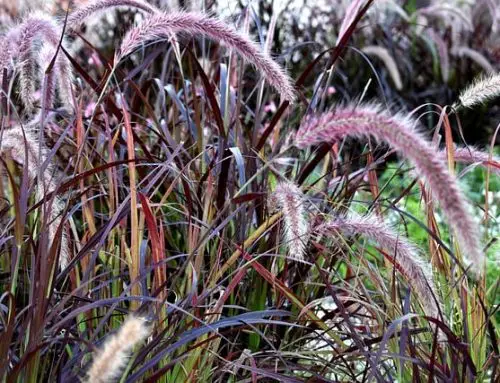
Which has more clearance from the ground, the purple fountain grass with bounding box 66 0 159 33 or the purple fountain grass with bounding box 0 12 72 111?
the purple fountain grass with bounding box 66 0 159 33

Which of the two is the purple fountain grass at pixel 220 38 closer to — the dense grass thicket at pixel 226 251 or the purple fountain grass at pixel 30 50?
the dense grass thicket at pixel 226 251

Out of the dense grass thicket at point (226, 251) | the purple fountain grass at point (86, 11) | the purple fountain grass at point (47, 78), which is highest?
the purple fountain grass at point (86, 11)

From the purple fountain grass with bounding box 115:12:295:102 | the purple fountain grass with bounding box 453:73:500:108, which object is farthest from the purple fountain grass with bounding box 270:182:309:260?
the purple fountain grass with bounding box 453:73:500:108

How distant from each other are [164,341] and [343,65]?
5.50 meters

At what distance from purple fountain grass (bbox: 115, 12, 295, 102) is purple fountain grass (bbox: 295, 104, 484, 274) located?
447 mm

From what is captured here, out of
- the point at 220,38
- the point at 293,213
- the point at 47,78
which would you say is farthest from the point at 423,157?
the point at 47,78

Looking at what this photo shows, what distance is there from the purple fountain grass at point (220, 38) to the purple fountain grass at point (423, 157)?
17.6 inches

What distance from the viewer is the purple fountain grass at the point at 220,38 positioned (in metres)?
1.88

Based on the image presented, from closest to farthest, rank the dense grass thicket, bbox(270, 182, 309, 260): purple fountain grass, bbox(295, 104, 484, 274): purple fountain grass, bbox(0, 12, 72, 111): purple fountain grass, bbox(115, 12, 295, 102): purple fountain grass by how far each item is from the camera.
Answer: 1. bbox(295, 104, 484, 274): purple fountain grass
2. the dense grass thicket
3. bbox(270, 182, 309, 260): purple fountain grass
4. bbox(115, 12, 295, 102): purple fountain grass
5. bbox(0, 12, 72, 111): purple fountain grass

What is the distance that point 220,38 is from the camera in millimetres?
1900

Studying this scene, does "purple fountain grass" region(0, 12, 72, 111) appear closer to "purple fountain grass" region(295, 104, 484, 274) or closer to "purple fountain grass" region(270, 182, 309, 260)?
"purple fountain grass" region(270, 182, 309, 260)

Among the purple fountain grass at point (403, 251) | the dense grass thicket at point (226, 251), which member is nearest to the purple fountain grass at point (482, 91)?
the dense grass thicket at point (226, 251)

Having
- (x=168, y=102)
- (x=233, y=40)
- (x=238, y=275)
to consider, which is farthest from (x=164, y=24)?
(x=168, y=102)

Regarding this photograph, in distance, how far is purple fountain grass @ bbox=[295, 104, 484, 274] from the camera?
118 centimetres
